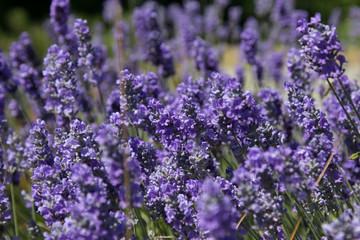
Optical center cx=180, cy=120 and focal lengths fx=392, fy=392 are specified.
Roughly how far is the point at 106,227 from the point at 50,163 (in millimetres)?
846

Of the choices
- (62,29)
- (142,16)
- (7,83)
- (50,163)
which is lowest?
(50,163)

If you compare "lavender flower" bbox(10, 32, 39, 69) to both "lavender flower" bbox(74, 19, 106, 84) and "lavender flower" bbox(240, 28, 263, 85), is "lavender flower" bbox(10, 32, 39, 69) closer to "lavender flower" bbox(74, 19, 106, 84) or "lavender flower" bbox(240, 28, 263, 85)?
"lavender flower" bbox(74, 19, 106, 84)

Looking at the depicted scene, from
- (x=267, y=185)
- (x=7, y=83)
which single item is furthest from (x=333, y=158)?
(x=7, y=83)

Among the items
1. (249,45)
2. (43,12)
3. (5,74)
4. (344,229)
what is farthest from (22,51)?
(43,12)

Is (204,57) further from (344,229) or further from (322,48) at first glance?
(344,229)

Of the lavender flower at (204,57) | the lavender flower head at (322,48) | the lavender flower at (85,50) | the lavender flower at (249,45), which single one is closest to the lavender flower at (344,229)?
the lavender flower head at (322,48)

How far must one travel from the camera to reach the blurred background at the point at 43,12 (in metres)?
12.5

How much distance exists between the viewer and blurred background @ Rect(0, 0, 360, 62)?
1249 centimetres

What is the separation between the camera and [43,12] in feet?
53.1

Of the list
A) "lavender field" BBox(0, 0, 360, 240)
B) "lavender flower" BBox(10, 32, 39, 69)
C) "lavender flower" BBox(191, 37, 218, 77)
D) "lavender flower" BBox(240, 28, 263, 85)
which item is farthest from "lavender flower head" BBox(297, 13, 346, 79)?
"lavender flower" BBox(10, 32, 39, 69)

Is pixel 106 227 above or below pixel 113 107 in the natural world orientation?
below

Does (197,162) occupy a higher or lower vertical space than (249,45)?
lower

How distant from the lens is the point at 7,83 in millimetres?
3664

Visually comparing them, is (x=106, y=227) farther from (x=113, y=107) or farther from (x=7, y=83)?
(x=7, y=83)
